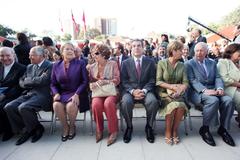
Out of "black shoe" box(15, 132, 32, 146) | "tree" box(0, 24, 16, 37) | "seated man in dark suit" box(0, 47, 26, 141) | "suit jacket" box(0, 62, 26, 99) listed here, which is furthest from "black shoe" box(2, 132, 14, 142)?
"tree" box(0, 24, 16, 37)

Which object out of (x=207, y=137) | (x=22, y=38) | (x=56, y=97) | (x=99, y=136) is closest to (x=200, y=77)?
(x=207, y=137)

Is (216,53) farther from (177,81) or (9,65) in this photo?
(9,65)

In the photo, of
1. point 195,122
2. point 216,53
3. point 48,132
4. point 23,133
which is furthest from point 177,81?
point 216,53

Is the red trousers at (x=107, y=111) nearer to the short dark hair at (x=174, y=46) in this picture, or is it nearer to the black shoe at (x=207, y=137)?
the short dark hair at (x=174, y=46)

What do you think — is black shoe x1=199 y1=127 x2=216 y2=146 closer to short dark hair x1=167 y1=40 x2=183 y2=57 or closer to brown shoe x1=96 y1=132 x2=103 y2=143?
short dark hair x1=167 y1=40 x2=183 y2=57

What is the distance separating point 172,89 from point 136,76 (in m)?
0.61

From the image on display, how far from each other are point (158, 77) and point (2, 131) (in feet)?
8.36

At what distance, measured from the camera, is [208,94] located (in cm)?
408

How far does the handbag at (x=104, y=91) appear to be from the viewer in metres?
4.12

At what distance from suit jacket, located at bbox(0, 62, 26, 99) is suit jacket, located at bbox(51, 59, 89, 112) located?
0.63m

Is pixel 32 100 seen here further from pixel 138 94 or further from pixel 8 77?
pixel 138 94

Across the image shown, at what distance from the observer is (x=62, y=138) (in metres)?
4.13

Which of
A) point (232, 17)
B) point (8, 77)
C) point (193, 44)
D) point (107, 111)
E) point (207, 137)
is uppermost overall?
point (232, 17)

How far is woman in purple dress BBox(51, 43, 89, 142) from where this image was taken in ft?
13.5
